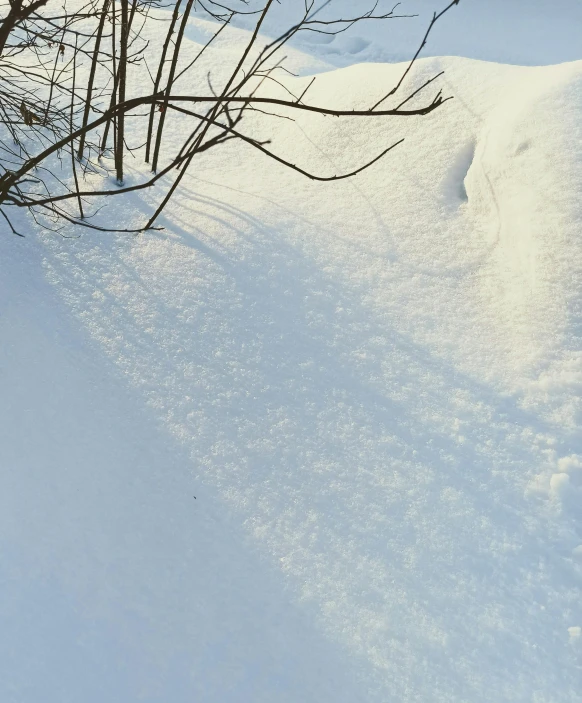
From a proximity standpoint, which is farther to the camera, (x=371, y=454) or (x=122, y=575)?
(x=371, y=454)

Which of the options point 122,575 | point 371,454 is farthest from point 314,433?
point 122,575

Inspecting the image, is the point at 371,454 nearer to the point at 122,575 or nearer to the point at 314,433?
the point at 314,433

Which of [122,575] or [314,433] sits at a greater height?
[314,433]

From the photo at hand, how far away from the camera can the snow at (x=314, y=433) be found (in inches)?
57.7

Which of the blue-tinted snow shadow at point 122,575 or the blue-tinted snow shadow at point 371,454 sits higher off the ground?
the blue-tinted snow shadow at point 371,454

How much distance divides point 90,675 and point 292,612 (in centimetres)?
46

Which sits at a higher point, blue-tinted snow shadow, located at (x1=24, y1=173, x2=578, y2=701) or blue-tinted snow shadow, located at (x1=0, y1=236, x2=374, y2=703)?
blue-tinted snow shadow, located at (x1=24, y1=173, x2=578, y2=701)

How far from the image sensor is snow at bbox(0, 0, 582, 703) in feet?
4.81

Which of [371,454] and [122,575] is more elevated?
[371,454]

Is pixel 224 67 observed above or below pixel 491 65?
below

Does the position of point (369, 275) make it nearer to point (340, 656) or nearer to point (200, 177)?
point (200, 177)

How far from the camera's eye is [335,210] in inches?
99.6

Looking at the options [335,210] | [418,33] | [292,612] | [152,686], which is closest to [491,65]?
[335,210]

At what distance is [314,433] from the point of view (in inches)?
72.3
